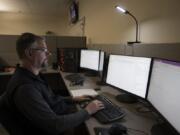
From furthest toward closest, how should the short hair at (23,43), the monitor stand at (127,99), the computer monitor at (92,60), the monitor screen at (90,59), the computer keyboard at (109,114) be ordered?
the monitor screen at (90,59), the computer monitor at (92,60), the monitor stand at (127,99), the short hair at (23,43), the computer keyboard at (109,114)

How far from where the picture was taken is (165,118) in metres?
0.99

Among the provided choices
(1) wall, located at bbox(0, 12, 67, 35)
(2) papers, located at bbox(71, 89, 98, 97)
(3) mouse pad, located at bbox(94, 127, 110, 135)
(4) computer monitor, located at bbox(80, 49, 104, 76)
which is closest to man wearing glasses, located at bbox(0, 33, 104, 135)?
(3) mouse pad, located at bbox(94, 127, 110, 135)

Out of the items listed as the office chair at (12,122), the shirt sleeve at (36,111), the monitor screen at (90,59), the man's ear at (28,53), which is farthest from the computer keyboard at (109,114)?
the monitor screen at (90,59)

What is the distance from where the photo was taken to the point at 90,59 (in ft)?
9.40

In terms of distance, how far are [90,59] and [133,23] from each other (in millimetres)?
901

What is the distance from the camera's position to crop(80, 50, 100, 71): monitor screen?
2660 mm

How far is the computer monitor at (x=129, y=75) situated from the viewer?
4.48 ft

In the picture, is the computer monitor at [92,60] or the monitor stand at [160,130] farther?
the computer monitor at [92,60]

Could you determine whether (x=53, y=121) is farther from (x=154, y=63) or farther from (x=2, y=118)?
(x=154, y=63)

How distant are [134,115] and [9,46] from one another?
10.5ft

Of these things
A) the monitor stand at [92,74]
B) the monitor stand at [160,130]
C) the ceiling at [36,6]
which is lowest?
the monitor stand at [92,74]

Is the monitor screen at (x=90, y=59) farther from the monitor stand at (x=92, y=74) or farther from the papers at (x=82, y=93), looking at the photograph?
the papers at (x=82, y=93)

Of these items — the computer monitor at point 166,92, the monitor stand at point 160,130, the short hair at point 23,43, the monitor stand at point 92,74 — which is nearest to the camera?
the computer monitor at point 166,92

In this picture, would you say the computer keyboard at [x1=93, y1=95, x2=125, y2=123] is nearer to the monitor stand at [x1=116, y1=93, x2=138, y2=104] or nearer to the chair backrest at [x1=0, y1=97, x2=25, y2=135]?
the monitor stand at [x1=116, y1=93, x2=138, y2=104]
